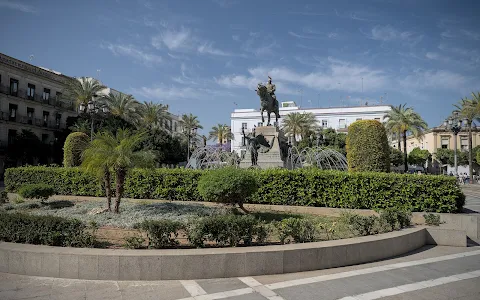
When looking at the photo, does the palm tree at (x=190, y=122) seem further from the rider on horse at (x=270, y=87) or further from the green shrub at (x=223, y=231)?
the green shrub at (x=223, y=231)

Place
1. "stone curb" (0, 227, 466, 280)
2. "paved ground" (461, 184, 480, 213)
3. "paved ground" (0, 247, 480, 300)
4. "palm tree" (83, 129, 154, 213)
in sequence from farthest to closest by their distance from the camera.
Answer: "paved ground" (461, 184, 480, 213)
"palm tree" (83, 129, 154, 213)
"stone curb" (0, 227, 466, 280)
"paved ground" (0, 247, 480, 300)

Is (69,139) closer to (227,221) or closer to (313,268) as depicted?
(227,221)

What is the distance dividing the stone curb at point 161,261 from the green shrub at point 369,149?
9312mm

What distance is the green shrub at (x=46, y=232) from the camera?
6535mm

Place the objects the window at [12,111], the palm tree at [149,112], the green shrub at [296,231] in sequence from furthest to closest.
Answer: the palm tree at [149,112] < the window at [12,111] < the green shrub at [296,231]

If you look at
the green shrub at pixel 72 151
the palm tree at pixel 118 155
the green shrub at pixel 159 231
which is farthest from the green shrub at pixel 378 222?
the green shrub at pixel 72 151

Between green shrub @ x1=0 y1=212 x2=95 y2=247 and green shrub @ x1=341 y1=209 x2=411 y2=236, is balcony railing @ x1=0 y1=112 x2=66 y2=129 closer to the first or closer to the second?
green shrub @ x1=0 y1=212 x2=95 y2=247

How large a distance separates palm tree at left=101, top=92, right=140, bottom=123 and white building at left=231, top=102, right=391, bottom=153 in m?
24.0

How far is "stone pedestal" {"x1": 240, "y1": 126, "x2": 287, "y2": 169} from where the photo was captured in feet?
64.0

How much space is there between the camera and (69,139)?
21.0 m

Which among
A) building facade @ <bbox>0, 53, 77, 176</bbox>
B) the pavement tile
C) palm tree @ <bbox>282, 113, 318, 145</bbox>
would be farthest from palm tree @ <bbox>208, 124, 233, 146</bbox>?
the pavement tile

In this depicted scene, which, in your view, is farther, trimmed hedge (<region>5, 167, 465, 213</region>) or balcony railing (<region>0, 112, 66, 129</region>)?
balcony railing (<region>0, 112, 66, 129</region>)

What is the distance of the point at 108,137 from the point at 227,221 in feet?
20.3

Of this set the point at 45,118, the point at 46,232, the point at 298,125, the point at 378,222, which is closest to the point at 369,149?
the point at 378,222
